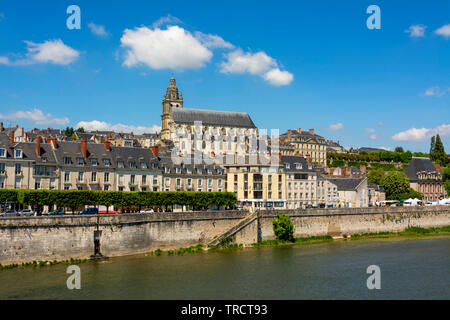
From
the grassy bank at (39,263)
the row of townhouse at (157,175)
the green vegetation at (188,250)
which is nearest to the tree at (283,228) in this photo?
the green vegetation at (188,250)

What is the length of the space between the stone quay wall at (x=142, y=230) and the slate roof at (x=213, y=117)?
60016 millimetres

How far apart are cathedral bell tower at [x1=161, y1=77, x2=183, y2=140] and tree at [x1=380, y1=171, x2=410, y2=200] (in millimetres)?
49276

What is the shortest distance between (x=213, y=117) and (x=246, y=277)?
3186 inches

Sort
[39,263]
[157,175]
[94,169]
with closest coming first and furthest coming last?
[39,263] → [94,169] → [157,175]

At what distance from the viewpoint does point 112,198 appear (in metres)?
41.6

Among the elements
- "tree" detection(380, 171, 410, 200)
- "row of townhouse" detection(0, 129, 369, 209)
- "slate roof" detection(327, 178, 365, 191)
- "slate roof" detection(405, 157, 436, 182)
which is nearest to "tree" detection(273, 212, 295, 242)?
"row of townhouse" detection(0, 129, 369, 209)

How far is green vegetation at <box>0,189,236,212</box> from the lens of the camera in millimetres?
37812

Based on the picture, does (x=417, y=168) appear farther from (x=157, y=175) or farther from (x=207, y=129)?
(x=157, y=175)

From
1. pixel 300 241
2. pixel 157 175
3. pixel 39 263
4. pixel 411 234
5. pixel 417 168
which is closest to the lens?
pixel 39 263

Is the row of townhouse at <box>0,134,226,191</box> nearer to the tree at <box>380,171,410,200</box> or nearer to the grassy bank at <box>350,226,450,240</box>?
the grassy bank at <box>350,226,450,240</box>

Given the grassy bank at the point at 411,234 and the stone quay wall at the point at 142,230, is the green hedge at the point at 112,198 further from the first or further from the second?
the grassy bank at the point at 411,234

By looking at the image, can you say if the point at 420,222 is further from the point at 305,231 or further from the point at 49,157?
the point at 49,157

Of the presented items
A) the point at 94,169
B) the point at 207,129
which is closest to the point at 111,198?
the point at 94,169

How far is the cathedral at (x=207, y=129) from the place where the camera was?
Answer: 10244cm
